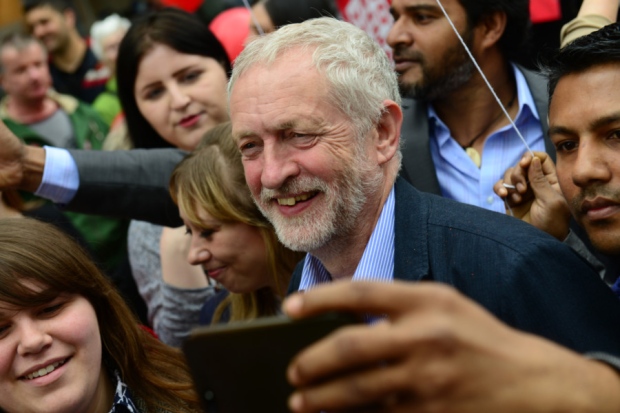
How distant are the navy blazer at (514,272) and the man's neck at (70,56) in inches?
237

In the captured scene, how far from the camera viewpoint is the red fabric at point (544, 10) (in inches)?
148

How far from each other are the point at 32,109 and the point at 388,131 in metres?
4.44

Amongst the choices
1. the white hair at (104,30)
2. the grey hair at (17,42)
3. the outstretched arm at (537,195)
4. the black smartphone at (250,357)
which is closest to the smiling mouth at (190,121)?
the outstretched arm at (537,195)

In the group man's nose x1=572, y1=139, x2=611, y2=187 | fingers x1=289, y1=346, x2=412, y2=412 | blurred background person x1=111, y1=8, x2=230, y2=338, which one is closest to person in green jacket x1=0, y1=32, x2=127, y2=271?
blurred background person x1=111, y1=8, x2=230, y2=338

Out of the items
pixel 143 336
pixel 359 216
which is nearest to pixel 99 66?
pixel 143 336

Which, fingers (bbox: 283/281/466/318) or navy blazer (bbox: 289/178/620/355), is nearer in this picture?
fingers (bbox: 283/281/466/318)

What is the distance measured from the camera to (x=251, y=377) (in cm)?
124

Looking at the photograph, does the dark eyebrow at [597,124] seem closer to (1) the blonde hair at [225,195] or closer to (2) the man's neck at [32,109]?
(1) the blonde hair at [225,195]

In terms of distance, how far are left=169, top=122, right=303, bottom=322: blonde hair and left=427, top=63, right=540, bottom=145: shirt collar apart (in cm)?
74

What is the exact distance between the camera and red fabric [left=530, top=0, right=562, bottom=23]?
3.76m

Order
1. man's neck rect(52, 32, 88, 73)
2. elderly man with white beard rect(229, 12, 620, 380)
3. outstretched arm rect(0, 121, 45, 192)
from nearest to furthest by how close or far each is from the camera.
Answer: elderly man with white beard rect(229, 12, 620, 380) → outstretched arm rect(0, 121, 45, 192) → man's neck rect(52, 32, 88, 73)

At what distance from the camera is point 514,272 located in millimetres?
1927

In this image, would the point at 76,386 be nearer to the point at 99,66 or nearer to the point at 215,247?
the point at 215,247

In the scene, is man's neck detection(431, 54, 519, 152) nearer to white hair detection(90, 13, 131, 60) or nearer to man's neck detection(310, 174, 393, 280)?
man's neck detection(310, 174, 393, 280)
